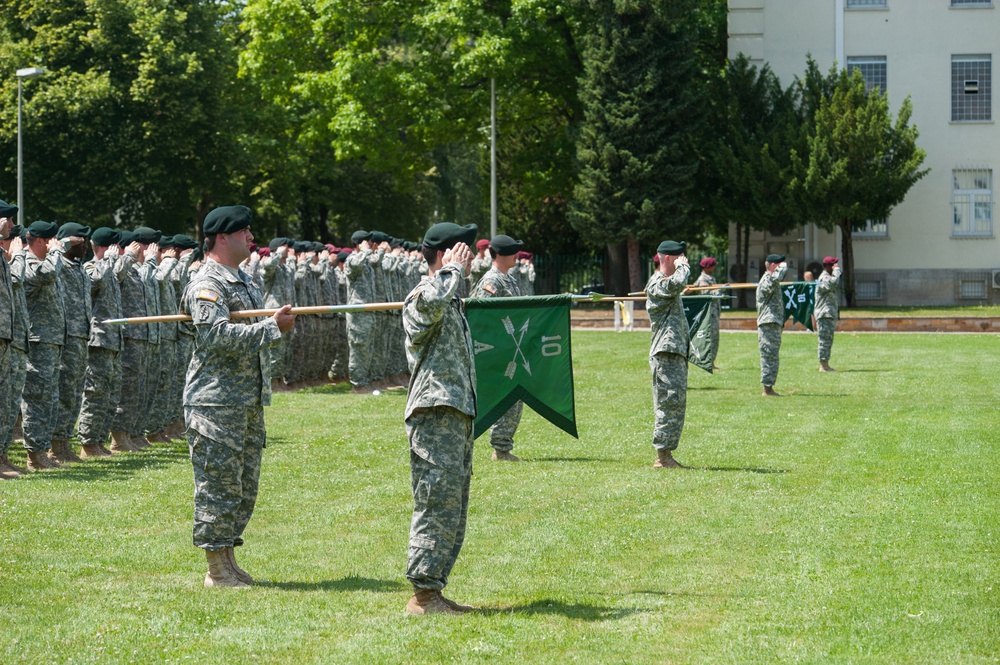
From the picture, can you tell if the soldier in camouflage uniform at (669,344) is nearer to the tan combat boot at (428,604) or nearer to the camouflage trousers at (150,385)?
the camouflage trousers at (150,385)

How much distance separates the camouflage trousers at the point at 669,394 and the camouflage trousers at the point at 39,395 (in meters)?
6.17

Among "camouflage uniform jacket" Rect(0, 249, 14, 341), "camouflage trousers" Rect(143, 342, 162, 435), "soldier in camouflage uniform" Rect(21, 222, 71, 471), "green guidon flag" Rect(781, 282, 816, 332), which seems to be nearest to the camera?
"camouflage uniform jacket" Rect(0, 249, 14, 341)

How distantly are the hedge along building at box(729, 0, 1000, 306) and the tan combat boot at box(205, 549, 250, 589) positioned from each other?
4164cm

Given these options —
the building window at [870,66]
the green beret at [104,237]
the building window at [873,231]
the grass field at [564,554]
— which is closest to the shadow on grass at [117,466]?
the grass field at [564,554]

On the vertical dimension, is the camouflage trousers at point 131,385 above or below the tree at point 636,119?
below

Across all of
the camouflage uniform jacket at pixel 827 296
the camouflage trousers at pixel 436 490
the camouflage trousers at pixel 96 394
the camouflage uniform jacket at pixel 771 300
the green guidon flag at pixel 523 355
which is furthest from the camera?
the camouflage uniform jacket at pixel 827 296

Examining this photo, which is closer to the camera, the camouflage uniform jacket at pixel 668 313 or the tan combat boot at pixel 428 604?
the tan combat boot at pixel 428 604

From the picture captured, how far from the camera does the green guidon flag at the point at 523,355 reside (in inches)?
380

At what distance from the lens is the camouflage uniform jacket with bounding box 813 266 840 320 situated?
85.0 ft

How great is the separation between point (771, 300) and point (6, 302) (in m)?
13.9

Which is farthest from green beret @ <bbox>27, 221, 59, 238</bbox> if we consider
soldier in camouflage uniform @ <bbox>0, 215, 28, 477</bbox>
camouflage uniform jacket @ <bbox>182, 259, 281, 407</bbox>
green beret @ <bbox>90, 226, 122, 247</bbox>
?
camouflage uniform jacket @ <bbox>182, 259, 281, 407</bbox>

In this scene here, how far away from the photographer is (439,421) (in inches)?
323

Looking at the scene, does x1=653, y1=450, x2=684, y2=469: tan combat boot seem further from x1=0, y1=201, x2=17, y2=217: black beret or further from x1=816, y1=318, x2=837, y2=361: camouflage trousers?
x1=816, y1=318, x2=837, y2=361: camouflage trousers

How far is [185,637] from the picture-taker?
780cm
